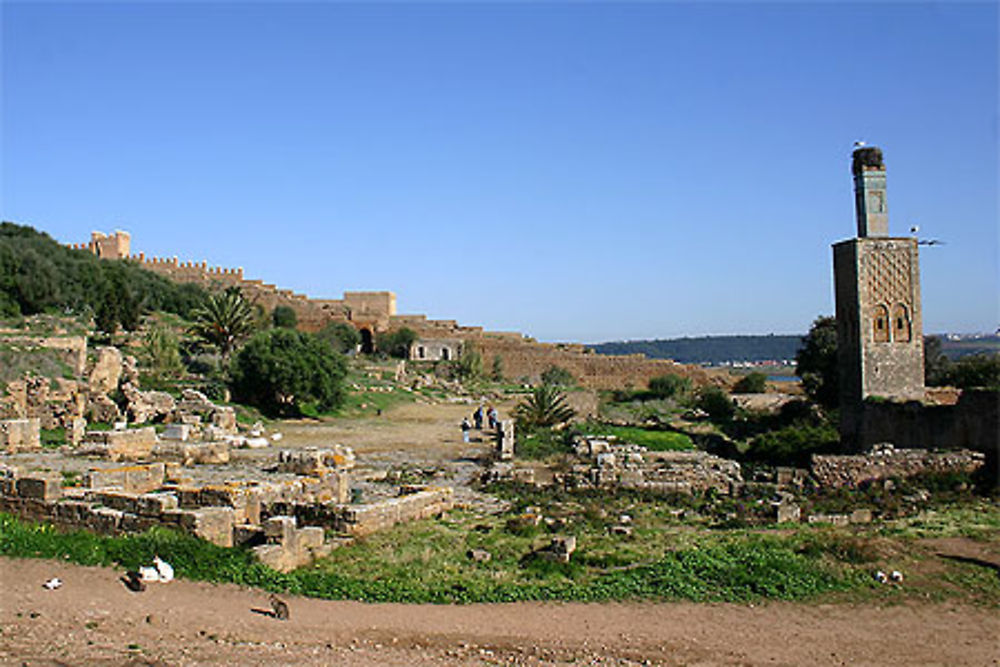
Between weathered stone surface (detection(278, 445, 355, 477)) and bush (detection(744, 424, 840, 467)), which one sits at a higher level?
weathered stone surface (detection(278, 445, 355, 477))

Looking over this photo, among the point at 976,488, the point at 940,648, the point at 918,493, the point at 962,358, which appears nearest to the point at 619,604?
the point at 940,648

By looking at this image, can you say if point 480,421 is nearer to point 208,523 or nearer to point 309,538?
point 309,538

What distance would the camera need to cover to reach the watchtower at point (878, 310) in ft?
68.0

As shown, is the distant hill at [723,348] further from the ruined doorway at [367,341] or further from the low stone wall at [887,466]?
the low stone wall at [887,466]

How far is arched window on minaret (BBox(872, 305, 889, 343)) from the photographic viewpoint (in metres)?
20.9

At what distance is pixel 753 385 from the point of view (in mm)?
43812

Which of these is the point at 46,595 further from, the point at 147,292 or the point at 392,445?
the point at 147,292

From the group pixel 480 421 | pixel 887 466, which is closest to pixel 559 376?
pixel 480 421

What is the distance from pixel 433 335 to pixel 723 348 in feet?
436

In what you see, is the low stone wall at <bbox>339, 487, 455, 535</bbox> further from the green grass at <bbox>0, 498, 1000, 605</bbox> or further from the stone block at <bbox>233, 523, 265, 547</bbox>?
the stone block at <bbox>233, 523, 265, 547</bbox>

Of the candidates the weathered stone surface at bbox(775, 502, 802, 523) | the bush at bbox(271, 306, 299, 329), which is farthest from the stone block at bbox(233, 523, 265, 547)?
the bush at bbox(271, 306, 299, 329)

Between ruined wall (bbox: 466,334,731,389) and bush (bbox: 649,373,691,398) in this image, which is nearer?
bush (bbox: 649,373,691,398)

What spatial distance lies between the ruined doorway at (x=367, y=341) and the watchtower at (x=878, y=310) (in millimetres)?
40559

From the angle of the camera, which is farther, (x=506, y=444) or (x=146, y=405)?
(x=146, y=405)
